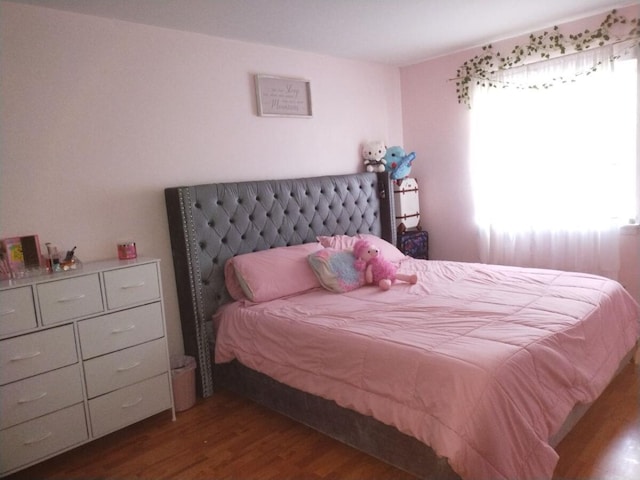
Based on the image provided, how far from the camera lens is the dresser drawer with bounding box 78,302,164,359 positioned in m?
2.23

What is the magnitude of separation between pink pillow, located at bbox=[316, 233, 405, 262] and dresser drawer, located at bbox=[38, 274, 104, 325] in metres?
1.55

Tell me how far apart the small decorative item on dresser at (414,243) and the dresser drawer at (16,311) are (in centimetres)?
294

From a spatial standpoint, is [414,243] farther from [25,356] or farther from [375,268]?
[25,356]

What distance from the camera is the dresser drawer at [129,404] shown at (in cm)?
227

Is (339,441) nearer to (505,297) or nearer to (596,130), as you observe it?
(505,297)

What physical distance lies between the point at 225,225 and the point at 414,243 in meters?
1.93

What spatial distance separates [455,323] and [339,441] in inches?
31.7

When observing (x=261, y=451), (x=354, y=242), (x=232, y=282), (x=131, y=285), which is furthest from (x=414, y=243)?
(x=131, y=285)

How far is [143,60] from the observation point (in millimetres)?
2715

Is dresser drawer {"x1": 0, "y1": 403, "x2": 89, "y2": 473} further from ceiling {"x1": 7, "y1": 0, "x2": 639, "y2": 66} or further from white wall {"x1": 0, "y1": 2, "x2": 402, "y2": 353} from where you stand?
ceiling {"x1": 7, "y1": 0, "x2": 639, "y2": 66}

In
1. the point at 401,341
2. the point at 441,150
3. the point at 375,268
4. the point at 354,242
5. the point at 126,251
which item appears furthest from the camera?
the point at 441,150

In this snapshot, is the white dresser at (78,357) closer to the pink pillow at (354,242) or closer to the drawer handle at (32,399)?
the drawer handle at (32,399)

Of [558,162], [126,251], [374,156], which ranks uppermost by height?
[374,156]

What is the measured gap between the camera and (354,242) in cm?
336
